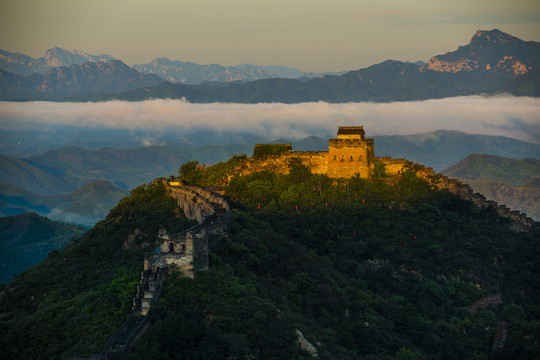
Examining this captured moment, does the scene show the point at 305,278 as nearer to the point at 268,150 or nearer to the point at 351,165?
the point at 351,165

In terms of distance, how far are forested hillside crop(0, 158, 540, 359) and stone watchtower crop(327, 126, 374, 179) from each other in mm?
1883

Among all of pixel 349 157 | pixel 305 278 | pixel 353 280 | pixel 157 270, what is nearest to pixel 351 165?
pixel 349 157

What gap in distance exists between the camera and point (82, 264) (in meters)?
88.6

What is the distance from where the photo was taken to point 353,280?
259 ft

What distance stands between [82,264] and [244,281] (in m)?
32.8

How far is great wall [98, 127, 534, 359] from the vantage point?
5194 cm

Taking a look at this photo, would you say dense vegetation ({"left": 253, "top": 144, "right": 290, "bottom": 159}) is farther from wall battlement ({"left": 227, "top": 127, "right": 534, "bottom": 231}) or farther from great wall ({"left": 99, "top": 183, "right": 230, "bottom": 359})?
great wall ({"left": 99, "top": 183, "right": 230, "bottom": 359})

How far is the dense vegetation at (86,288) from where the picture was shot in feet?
177

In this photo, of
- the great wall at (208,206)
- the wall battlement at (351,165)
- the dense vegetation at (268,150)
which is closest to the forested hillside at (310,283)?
the great wall at (208,206)

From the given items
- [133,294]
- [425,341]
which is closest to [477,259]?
[425,341]

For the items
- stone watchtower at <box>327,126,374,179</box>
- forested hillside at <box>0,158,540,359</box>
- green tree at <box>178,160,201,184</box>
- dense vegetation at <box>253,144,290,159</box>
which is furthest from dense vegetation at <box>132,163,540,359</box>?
green tree at <box>178,160,201,184</box>

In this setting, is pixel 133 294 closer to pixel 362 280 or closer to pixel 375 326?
pixel 375 326

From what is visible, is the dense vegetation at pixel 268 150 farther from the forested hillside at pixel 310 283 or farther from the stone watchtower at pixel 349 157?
the stone watchtower at pixel 349 157

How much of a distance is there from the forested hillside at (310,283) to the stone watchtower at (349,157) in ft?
6.18
